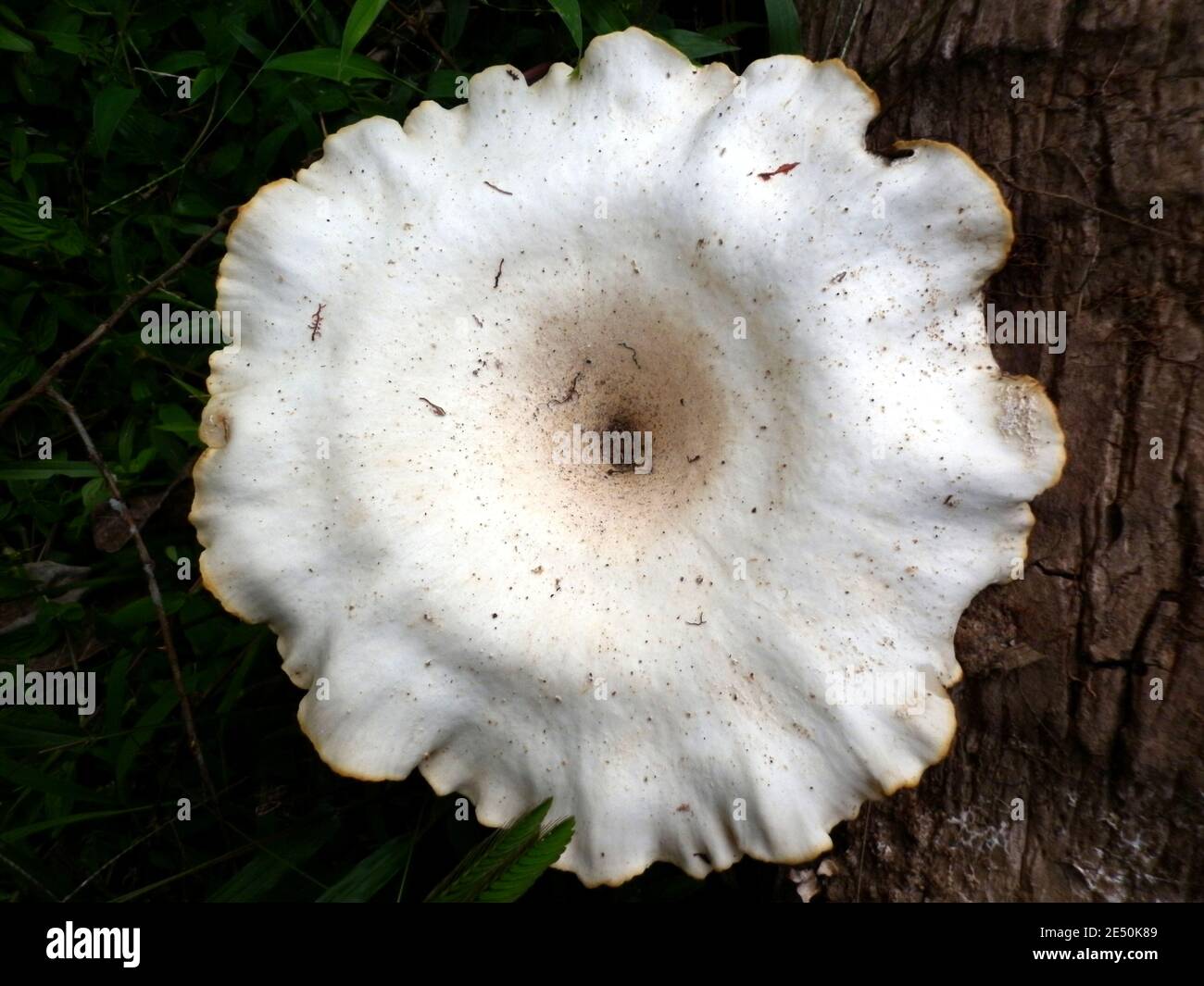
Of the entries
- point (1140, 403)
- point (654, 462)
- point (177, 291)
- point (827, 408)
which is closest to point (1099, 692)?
point (1140, 403)

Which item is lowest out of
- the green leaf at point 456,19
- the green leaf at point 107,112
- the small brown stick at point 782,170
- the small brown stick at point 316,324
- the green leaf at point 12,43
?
the small brown stick at point 316,324

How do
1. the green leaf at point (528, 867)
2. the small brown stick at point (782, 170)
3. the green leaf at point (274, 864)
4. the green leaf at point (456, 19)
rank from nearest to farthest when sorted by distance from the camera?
the green leaf at point (528, 867) → the small brown stick at point (782, 170) → the green leaf at point (274, 864) → the green leaf at point (456, 19)

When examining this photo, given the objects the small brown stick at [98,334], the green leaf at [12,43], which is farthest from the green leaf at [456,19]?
the green leaf at [12,43]

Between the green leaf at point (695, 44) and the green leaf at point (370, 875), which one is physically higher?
the green leaf at point (695, 44)

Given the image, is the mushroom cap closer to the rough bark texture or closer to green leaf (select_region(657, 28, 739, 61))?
the rough bark texture

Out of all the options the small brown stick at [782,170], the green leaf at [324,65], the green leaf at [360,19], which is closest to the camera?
the small brown stick at [782,170]

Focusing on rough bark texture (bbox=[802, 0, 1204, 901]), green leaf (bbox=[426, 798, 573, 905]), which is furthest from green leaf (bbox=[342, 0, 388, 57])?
green leaf (bbox=[426, 798, 573, 905])

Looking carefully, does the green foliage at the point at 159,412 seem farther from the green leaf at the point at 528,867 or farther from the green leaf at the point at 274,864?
the green leaf at the point at 528,867
